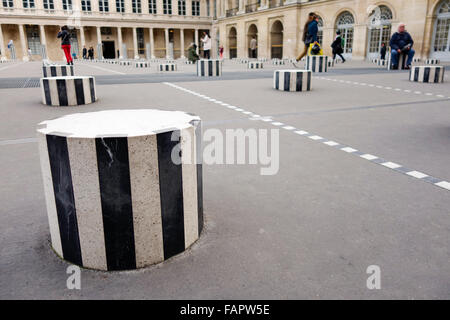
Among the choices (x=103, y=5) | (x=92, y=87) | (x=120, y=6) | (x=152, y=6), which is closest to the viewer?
(x=92, y=87)

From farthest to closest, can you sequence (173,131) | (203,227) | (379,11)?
(379,11) < (203,227) < (173,131)

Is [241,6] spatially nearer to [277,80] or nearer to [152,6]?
[152,6]

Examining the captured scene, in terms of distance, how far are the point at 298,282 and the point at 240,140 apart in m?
3.05

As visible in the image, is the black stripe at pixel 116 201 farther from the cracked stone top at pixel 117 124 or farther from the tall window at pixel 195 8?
the tall window at pixel 195 8

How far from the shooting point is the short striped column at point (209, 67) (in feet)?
49.0

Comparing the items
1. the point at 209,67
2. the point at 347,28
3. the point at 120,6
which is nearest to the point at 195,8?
the point at 120,6

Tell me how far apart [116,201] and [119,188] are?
7cm

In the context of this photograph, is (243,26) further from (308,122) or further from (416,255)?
(416,255)

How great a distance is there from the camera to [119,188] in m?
1.81

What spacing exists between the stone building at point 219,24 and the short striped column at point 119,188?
91.5 ft

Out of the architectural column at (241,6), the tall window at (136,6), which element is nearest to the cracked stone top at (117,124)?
the architectural column at (241,6)

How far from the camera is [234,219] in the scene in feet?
8.34

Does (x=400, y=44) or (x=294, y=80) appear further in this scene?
(x=400, y=44)

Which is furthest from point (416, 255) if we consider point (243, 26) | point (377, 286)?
point (243, 26)
